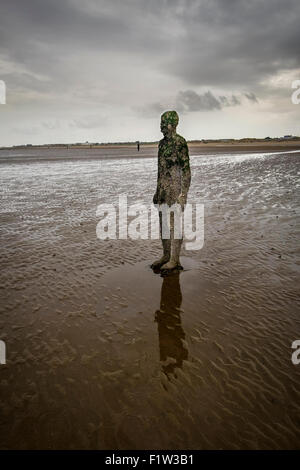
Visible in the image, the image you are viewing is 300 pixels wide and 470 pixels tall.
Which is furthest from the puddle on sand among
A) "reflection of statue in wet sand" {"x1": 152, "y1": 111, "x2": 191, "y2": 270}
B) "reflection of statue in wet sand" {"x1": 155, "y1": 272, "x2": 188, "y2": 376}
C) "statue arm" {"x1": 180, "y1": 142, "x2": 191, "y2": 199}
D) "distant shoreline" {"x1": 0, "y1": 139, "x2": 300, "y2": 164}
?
"distant shoreline" {"x1": 0, "y1": 139, "x2": 300, "y2": 164}

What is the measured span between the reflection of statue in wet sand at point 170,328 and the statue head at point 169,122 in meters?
3.63

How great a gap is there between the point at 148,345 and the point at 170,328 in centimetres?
58

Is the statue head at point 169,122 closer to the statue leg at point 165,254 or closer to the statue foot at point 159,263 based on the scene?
the statue leg at point 165,254

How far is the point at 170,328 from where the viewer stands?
4820 mm

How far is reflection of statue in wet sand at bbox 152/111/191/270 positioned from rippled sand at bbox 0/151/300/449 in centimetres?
189

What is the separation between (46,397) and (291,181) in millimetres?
22049

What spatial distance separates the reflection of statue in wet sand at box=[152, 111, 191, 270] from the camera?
630 centimetres

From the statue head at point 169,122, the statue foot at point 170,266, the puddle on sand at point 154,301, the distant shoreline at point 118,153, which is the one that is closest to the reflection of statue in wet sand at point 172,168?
the statue head at point 169,122

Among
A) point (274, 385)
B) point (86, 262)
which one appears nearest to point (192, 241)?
point (86, 262)

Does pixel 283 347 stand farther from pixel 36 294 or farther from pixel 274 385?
pixel 36 294

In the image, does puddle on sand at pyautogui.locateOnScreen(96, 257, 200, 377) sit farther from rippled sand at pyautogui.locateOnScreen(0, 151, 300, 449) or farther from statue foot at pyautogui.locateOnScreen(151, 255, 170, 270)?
statue foot at pyautogui.locateOnScreen(151, 255, 170, 270)

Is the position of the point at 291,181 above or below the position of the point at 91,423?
above
